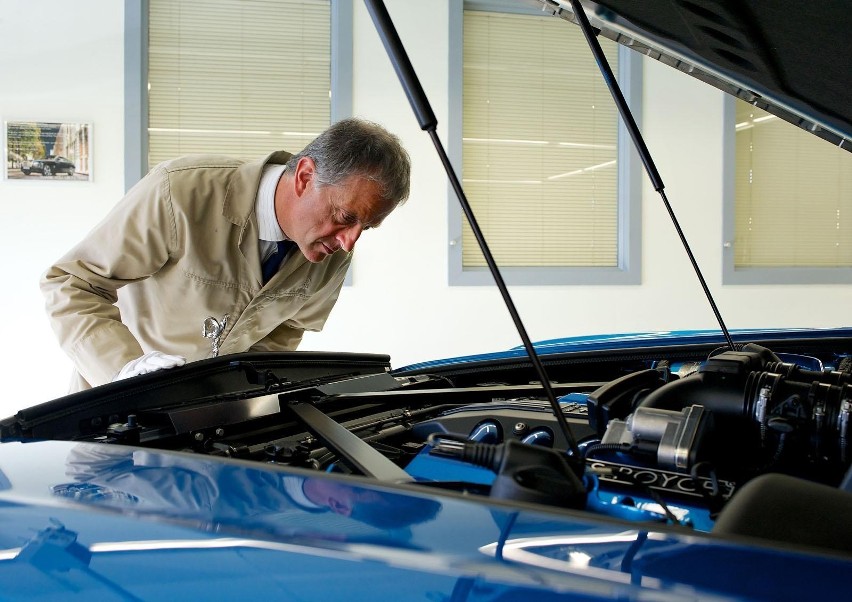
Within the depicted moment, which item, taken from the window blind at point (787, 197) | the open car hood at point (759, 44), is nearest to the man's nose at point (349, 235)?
the open car hood at point (759, 44)

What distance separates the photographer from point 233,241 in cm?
198

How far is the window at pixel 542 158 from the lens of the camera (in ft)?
15.9

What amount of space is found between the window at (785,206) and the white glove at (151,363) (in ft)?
15.2

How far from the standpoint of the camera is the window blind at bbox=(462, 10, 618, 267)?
15.9 feet

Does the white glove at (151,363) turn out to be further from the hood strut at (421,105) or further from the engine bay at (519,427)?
the hood strut at (421,105)

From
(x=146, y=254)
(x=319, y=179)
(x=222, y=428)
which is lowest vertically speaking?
(x=222, y=428)

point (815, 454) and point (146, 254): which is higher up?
point (146, 254)

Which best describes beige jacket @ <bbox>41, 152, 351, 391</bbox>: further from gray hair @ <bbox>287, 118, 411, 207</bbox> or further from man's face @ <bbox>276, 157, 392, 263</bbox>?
gray hair @ <bbox>287, 118, 411, 207</bbox>

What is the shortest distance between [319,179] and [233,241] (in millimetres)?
359

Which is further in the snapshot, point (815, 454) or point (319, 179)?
point (319, 179)

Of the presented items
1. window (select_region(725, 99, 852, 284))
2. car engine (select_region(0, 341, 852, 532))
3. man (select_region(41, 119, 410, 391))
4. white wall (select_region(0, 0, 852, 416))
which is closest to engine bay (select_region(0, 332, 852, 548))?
car engine (select_region(0, 341, 852, 532))

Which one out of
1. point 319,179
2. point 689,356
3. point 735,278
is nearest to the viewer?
point 689,356

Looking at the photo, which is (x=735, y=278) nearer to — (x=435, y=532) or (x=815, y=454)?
(x=815, y=454)

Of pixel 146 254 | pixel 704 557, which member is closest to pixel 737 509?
pixel 704 557
